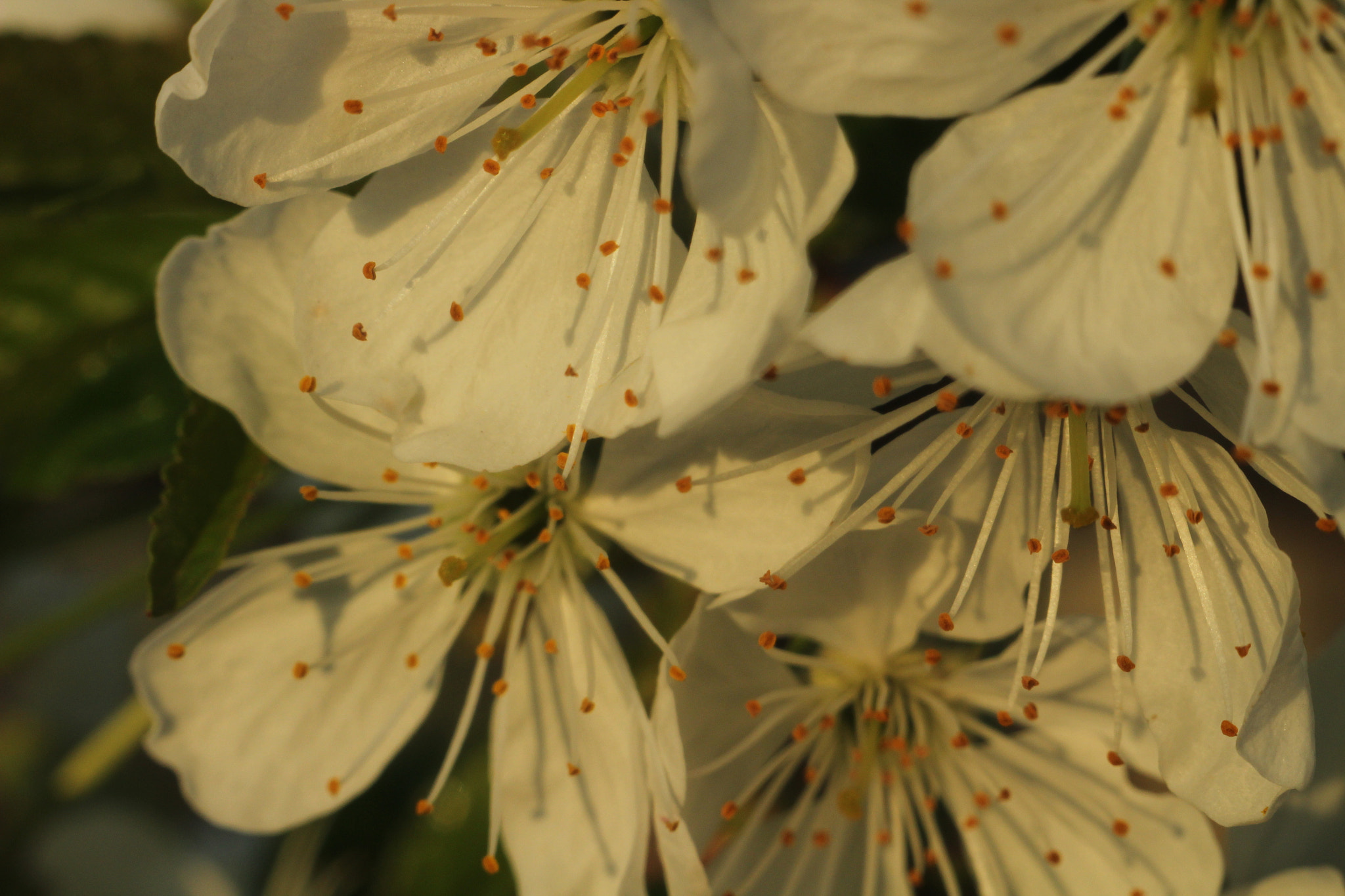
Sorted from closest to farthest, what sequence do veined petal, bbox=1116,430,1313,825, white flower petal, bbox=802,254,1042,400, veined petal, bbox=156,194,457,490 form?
white flower petal, bbox=802,254,1042,400, veined petal, bbox=1116,430,1313,825, veined petal, bbox=156,194,457,490

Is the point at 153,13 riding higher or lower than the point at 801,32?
lower

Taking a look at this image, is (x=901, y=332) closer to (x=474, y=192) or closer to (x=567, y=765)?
(x=474, y=192)

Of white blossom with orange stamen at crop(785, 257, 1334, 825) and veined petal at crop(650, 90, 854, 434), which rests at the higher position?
veined petal at crop(650, 90, 854, 434)

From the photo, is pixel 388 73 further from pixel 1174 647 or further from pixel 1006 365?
pixel 1174 647

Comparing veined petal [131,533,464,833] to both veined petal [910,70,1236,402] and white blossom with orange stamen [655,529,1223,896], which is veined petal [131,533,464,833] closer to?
white blossom with orange stamen [655,529,1223,896]

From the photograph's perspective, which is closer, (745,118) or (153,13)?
(745,118)

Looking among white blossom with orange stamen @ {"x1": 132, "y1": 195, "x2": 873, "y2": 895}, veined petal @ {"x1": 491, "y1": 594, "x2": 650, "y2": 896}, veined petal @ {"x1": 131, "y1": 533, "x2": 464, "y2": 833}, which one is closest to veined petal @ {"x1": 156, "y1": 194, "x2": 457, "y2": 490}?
white blossom with orange stamen @ {"x1": 132, "y1": 195, "x2": 873, "y2": 895}

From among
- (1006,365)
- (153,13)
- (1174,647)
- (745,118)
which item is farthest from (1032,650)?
(153,13)

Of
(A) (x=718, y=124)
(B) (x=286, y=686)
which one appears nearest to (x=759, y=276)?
(A) (x=718, y=124)
